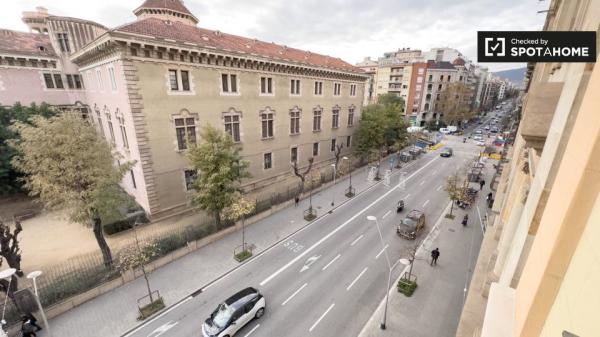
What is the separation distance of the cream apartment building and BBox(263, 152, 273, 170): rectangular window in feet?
0.39

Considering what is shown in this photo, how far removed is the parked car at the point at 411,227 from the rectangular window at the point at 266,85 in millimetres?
18756

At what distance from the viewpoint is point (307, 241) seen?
1941cm

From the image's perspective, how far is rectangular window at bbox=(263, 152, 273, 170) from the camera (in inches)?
1144

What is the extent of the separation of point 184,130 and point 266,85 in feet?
32.4

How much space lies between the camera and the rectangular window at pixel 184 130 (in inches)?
835

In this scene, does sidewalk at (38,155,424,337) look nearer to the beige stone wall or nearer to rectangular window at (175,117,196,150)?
the beige stone wall

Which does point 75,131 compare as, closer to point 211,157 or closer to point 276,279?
point 211,157

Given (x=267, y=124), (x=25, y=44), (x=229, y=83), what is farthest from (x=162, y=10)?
(x=267, y=124)

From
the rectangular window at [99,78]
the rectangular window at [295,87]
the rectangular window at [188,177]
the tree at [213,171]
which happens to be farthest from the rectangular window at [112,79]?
the rectangular window at [295,87]

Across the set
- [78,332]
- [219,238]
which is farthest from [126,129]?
[78,332]

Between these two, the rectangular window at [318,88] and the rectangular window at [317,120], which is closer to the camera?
the rectangular window at [318,88]

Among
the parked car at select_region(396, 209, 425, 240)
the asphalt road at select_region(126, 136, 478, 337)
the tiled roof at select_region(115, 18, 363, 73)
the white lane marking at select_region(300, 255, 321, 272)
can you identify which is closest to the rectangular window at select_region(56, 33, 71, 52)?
the tiled roof at select_region(115, 18, 363, 73)

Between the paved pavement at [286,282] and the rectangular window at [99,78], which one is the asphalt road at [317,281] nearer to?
the paved pavement at [286,282]

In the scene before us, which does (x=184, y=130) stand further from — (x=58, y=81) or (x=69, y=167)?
(x=58, y=81)
